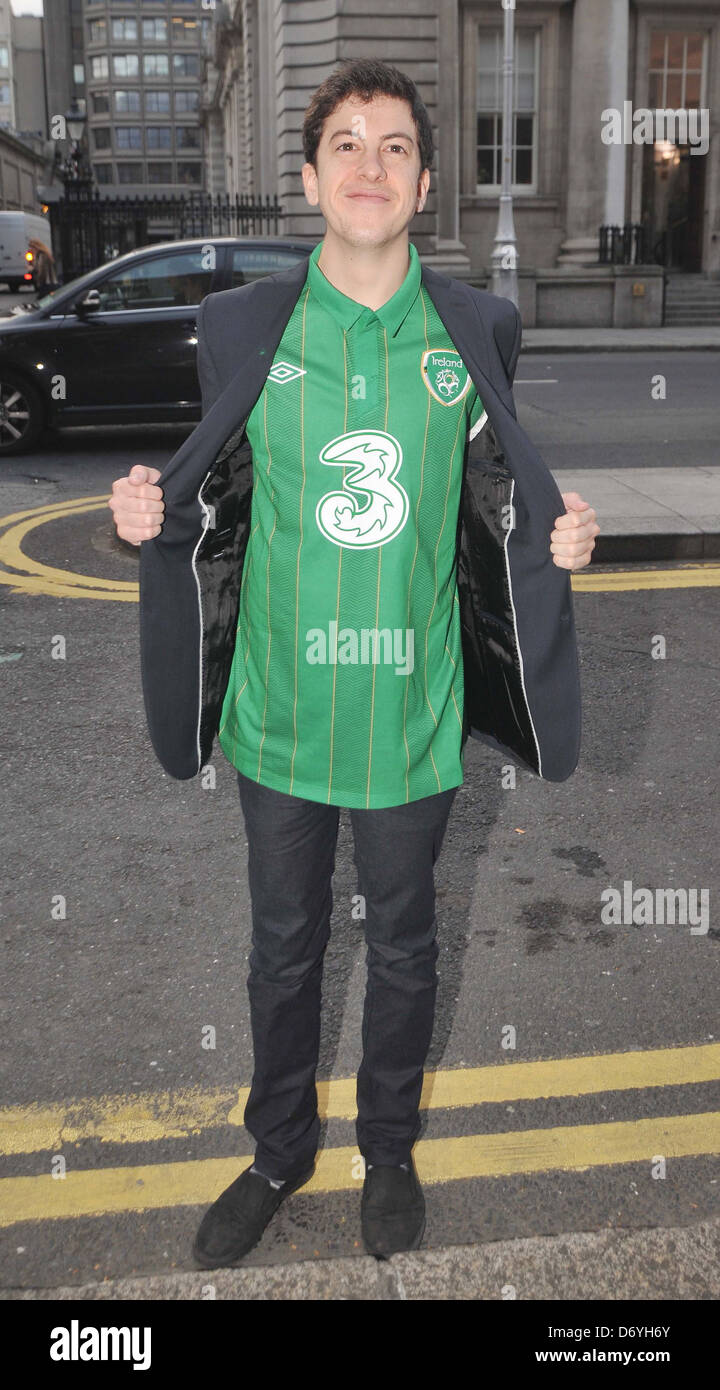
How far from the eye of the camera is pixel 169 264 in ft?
34.3

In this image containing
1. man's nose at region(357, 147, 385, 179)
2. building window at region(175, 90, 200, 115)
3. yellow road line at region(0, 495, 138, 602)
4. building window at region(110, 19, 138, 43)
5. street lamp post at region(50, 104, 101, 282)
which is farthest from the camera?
building window at region(175, 90, 200, 115)

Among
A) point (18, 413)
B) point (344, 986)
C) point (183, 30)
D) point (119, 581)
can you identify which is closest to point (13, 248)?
point (18, 413)

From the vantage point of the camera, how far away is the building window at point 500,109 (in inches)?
1019

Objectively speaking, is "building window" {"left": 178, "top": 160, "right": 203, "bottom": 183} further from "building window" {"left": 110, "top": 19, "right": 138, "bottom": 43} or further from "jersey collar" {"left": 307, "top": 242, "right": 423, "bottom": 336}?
"jersey collar" {"left": 307, "top": 242, "right": 423, "bottom": 336}

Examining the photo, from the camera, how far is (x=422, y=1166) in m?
2.65

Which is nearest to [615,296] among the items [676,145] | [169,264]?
[676,145]

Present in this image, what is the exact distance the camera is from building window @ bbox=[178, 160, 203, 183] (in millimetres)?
111812

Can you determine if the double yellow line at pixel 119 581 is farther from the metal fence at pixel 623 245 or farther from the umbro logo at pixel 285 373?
the metal fence at pixel 623 245

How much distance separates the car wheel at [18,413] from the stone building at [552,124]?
15183 millimetres

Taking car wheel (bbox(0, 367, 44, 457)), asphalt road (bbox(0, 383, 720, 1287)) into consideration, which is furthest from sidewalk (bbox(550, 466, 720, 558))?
car wheel (bbox(0, 367, 44, 457))

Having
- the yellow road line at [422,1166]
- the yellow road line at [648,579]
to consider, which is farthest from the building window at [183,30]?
the yellow road line at [422,1166]

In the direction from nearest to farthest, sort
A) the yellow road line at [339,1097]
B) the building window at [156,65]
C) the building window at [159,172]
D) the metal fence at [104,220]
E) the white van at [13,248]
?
the yellow road line at [339,1097], the metal fence at [104,220], the white van at [13,248], the building window at [156,65], the building window at [159,172]

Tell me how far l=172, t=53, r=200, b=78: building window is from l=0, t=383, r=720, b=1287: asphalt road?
116 m
